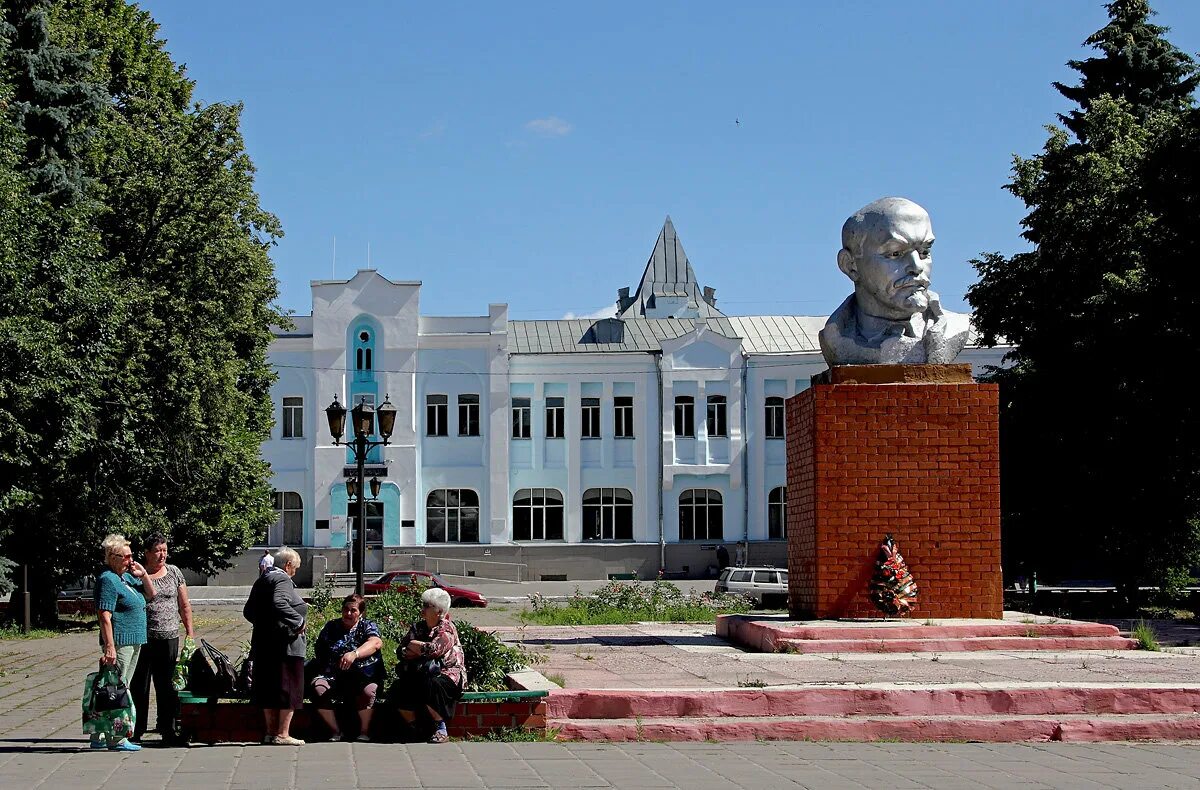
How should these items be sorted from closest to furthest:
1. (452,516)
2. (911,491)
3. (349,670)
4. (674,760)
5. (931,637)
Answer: (674,760)
(349,670)
(931,637)
(911,491)
(452,516)

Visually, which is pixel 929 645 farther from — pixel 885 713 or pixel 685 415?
pixel 685 415

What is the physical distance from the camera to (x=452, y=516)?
51.5 m

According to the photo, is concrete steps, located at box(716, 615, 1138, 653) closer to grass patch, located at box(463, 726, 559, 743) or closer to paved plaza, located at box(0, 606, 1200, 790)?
paved plaza, located at box(0, 606, 1200, 790)

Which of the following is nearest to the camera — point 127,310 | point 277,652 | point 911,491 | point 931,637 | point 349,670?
point 277,652

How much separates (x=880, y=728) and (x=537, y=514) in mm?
42330

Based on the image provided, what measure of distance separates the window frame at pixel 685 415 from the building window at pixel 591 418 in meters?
2.90

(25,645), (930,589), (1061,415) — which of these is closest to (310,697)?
(930,589)

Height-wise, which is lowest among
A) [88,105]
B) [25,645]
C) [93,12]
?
[25,645]

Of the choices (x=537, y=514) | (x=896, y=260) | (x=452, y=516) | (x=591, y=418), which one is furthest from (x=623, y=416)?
(x=896, y=260)

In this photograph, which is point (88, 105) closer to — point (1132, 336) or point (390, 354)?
point (1132, 336)

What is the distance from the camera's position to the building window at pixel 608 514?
170ft

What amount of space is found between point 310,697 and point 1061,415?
24311 millimetres

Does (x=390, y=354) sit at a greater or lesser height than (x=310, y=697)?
greater

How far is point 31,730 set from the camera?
1105cm
